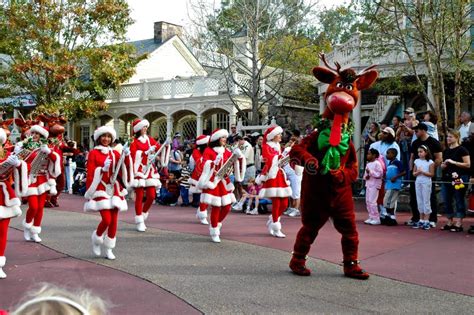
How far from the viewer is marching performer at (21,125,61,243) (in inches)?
329

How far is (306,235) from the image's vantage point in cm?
650

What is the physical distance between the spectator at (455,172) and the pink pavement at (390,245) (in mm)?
352

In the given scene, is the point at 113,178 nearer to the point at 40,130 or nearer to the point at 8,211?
the point at 8,211

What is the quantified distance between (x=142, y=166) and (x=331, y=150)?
464cm

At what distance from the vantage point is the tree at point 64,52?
957 inches

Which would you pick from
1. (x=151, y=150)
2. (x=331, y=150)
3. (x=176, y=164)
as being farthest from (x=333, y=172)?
(x=176, y=164)

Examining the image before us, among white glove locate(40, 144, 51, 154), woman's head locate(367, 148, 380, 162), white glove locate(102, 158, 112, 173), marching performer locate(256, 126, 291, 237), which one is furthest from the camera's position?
woman's head locate(367, 148, 380, 162)

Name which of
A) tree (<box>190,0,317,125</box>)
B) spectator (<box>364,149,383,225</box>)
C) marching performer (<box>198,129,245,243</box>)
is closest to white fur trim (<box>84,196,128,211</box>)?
marching performer (<box>198,129,245,243</box>)

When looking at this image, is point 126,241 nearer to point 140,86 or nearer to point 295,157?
point 295,157

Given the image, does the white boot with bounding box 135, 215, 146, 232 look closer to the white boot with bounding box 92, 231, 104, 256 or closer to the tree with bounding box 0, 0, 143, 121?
the white boot with bounding box 92, 231, 104, 256

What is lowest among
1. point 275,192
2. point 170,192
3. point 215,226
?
point 215,226

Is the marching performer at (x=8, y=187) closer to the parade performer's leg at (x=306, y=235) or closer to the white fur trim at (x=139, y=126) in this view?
the parade performer's leg at (x=306, y=235)

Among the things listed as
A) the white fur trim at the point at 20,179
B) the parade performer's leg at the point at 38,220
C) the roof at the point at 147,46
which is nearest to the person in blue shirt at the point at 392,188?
the parade performer's leg at the point at 38,220

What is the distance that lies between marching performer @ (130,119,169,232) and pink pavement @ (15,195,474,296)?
66cm
